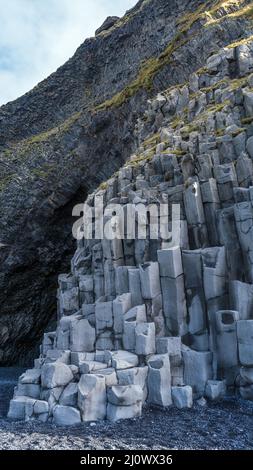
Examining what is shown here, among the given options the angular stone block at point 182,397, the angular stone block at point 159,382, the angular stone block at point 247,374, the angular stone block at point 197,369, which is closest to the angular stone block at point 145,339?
the angular stone block at point 159,382

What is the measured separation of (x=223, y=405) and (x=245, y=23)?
141 ft

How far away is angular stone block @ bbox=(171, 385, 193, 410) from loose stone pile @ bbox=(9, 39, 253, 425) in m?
0.04

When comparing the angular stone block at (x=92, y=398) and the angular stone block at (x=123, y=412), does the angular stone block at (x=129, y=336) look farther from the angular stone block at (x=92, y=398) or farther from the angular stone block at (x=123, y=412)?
the angular stone block at (x=123, y=412)

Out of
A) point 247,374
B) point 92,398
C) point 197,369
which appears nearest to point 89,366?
point 92,398

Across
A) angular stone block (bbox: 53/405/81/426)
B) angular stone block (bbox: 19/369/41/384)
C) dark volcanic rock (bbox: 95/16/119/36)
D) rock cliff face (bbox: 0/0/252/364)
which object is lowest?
angular stone block (bbox: 53/405/81/426)

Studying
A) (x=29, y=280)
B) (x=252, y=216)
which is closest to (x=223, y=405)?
(x=252, y=216)

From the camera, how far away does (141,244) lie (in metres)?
24.8

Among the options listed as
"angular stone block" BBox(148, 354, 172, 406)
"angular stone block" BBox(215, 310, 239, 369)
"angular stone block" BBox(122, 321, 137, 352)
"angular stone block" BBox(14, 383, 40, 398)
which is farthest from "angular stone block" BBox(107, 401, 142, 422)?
"angular stone block" BBox(215, 310, 239, 369)

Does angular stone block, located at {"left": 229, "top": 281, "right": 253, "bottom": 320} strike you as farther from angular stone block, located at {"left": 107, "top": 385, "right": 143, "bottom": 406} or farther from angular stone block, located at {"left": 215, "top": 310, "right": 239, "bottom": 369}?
angular stone block, located at {"left": 107, "top": 385, "right": 143, "bottom": 406}

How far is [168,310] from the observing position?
2195 cm

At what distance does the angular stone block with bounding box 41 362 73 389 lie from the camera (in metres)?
19.6

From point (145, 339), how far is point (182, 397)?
320 cm

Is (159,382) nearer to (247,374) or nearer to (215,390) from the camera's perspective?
(215,390)

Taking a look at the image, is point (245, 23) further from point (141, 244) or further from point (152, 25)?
point (141, 244)
